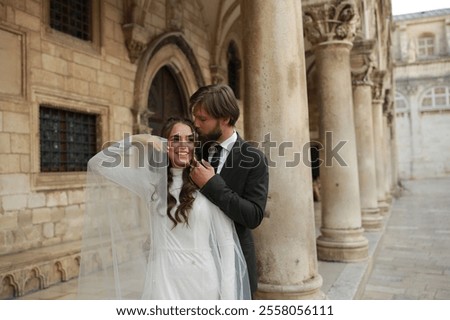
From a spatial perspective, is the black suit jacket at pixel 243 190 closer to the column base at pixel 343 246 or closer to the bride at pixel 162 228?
the bride at pixel 162 228

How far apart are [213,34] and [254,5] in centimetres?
674

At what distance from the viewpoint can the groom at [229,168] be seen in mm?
1784

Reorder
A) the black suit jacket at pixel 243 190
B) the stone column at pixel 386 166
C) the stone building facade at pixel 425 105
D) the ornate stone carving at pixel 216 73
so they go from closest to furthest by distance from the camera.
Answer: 1. the black suit jacket at pixel 243 190
2. the ornate stone carving at pixel 216 73
3. the stone column at pixel 386 166
4. the stone building facade at pixel 425 105

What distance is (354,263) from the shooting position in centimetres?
563

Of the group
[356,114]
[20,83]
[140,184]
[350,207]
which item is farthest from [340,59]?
[140,184]

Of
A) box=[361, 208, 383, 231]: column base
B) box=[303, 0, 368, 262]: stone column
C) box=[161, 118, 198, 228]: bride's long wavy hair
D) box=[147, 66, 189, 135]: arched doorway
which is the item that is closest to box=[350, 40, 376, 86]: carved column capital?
box=[303, 0, 368, 262]: stone column

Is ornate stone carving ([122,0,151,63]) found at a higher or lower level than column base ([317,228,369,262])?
higher

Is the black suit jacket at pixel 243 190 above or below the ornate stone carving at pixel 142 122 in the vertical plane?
below

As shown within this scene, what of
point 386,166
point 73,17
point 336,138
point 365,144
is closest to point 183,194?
point 336,138

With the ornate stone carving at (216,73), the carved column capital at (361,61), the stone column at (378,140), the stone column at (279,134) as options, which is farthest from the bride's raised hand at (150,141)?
the stone column at (378,140)

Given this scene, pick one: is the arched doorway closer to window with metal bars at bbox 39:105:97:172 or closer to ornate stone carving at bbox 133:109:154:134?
ornate stone carving at bbox 133:109:154:134

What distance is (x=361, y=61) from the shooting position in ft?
25.8

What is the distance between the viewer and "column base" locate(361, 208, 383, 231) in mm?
8219

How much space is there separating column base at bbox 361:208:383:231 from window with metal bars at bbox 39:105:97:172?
5.15 m
